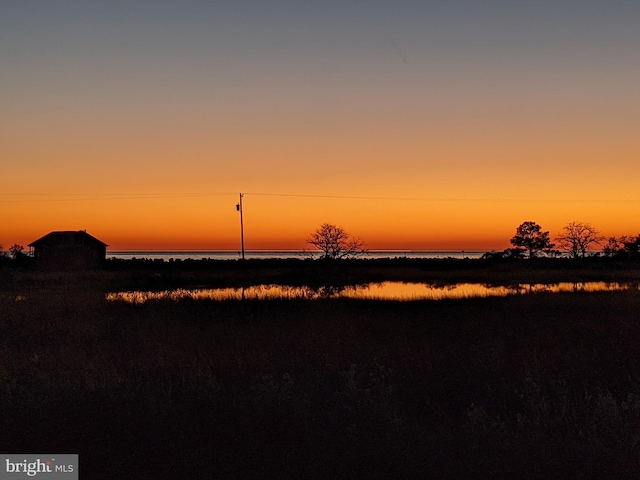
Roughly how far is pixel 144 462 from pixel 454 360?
742 centimetres

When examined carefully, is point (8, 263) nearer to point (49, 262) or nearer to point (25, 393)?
point (49, 262)

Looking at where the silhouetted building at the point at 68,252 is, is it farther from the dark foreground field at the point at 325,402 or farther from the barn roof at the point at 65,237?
the dark foreground field at the point at 325,402

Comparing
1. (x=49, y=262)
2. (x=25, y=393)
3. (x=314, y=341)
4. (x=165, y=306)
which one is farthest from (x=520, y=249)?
(x=25, y=393)

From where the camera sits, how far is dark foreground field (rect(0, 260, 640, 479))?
6.35m

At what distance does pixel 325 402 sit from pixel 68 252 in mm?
66648

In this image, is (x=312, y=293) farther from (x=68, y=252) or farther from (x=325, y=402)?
(x=68, y=252)

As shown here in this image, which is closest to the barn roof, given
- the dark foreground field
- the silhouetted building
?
the silhouetted building

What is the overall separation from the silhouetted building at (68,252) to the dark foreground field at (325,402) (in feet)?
181

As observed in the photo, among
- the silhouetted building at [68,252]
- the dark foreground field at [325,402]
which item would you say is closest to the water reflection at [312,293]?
the dark foreground field at [325,402]

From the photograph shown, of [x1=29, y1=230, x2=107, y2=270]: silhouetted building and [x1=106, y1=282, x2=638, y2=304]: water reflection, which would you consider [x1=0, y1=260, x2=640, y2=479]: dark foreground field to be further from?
[x1=29, y1=230, x2=107, y2=270]: silhouetted building

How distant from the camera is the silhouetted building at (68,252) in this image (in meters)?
66.4

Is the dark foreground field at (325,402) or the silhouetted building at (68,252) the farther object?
the silhouetted building at (68,252)

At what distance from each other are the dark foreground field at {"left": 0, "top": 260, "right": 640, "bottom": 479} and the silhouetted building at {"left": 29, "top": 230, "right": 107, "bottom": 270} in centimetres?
5507

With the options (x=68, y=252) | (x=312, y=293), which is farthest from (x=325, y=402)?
(x=68, y=252)
